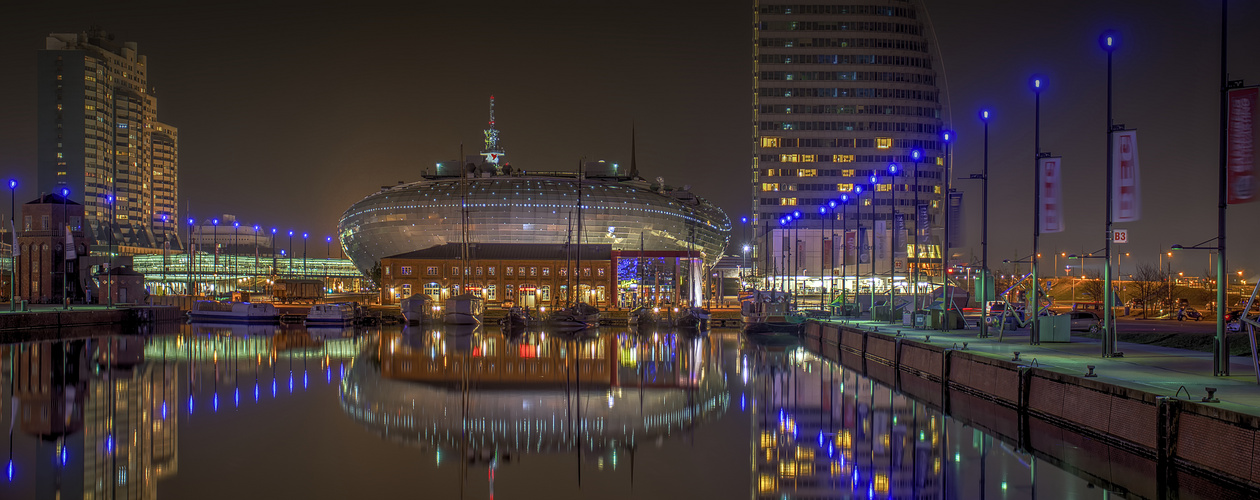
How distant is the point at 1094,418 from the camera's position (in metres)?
23.2

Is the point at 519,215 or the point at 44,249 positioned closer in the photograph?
the point at 44,249

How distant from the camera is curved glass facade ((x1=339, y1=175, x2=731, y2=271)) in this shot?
461ft

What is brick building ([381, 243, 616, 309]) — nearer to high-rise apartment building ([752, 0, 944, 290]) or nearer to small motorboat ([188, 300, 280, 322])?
small motorboat ([188, 300, 280, 322])

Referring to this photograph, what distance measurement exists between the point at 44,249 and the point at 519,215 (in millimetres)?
60271

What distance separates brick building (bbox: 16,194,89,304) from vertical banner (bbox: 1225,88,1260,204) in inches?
3981

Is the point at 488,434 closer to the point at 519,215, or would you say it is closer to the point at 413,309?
the point at 413,309

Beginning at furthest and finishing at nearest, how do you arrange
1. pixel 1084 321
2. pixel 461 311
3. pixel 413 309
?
pixel 413 309 < pixel 461 311 < pixel 1084 321

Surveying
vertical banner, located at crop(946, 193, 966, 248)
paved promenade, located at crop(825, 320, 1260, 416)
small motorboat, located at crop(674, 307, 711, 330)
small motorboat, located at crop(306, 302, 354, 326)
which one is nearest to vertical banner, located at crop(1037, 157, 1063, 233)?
paved promenade, located at crop(825, 320, 1260, 416)

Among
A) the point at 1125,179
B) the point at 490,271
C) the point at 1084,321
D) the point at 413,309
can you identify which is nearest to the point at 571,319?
the point at 413,309

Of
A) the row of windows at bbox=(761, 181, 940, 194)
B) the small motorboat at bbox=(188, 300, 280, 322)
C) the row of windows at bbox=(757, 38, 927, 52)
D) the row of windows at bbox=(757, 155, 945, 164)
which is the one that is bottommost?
the small motorboat at bbox=(188, 300, 280, 322)

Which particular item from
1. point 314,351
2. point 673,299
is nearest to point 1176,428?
point 314,351

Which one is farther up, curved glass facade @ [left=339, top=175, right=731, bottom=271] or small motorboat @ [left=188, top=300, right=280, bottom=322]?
curved glass facade @ [left=339, top=175, right=731, bottom=271]

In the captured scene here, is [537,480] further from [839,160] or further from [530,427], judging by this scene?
[839,160]

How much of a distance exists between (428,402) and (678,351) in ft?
90.6
